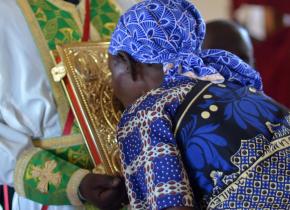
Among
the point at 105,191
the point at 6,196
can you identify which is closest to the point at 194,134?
the point at 105,191

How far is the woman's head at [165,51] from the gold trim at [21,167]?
1.01ft

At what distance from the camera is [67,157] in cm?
125

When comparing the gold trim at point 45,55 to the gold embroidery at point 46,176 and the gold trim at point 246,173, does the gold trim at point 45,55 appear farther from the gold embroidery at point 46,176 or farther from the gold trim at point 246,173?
the gold trim at point 246,173

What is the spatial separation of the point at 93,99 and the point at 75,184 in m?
0.22

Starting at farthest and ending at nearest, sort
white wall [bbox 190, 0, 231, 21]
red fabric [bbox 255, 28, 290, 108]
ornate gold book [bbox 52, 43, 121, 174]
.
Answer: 1. white wall [bbox 190, 0, 231, 21]
2. red fabric [bbox 255, 28, 290, 108]
3. ornate gold book [bbox 52, 43, 121, 174]

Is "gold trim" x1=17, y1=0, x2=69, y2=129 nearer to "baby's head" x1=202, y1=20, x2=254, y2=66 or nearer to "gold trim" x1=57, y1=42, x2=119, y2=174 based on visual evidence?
"gold trim" x1=57, y1=42, x2=119, y2=174

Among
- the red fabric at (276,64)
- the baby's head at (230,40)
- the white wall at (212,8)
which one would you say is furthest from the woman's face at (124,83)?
the white wall at (212,8)

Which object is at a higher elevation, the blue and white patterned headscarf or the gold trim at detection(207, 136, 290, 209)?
the blue and white patterned headscarf

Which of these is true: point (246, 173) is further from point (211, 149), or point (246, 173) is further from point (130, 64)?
point (130, 64)

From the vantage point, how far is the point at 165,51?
96 cm

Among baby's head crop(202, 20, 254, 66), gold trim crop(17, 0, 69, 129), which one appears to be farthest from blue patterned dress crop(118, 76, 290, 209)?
baby's head crop(202, 20, 254, 66)

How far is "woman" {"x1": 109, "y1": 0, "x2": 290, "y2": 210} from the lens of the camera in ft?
2.76

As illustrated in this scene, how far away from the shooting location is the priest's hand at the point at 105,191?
109cm

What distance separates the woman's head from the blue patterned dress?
7cm
